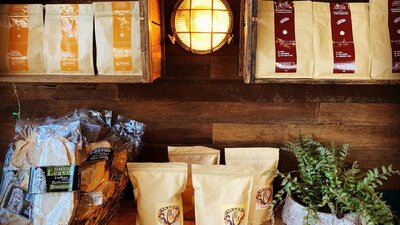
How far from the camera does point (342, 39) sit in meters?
1.54

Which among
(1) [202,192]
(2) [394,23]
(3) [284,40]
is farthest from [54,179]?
(2) [394,23]

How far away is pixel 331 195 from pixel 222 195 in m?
0.45

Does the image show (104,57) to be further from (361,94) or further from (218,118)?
(361,94)

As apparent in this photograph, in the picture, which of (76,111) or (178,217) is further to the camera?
(76,111)

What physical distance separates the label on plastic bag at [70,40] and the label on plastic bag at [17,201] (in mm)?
572

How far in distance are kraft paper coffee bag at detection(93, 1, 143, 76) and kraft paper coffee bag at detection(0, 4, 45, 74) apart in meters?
0.28

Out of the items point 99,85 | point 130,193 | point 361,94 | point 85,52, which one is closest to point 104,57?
point 85,52

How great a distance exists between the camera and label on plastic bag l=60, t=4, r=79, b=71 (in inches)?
62.1

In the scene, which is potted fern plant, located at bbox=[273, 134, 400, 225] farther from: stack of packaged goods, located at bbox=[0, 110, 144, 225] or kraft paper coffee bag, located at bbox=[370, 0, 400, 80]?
stack of packaged goods, located at bbox=[0, 110, 144, 225]

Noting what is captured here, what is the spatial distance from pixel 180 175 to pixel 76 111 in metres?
0.65

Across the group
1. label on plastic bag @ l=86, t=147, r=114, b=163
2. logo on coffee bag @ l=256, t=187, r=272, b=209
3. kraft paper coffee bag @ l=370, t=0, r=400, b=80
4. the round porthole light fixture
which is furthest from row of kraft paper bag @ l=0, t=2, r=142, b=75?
kraft paper coffee bag @ l=370, t=0, r=400, b=80

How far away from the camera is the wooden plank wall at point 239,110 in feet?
5.76

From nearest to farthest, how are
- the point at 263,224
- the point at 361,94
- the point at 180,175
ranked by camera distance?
1. the point at 180,175
2. the point at 263,224
3. the point at 361,94

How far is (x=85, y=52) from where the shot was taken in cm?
157
